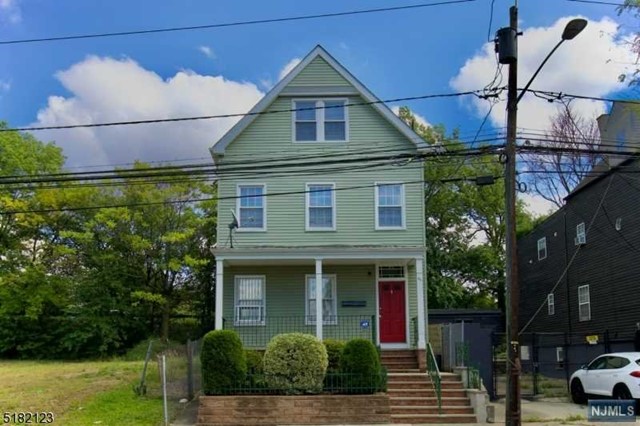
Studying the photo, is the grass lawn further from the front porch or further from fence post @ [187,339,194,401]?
the front porch

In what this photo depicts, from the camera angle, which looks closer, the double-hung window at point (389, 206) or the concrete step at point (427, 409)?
the concrete step at point (427, 409)

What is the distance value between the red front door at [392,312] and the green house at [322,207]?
32 millimetres

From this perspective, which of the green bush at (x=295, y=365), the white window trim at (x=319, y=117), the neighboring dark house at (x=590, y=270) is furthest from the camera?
the neighboring dark house at (x=590, y=270)

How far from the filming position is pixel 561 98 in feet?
43.0

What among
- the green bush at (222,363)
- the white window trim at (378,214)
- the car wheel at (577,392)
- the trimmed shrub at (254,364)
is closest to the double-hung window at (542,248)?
the car wheel at (577,392)

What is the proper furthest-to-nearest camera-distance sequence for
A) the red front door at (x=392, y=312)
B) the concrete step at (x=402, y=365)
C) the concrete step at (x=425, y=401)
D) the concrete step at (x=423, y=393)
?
1. the red front door at (x=392, y=312)
2. the concrete step at (x=402, y=365)
3. the concrete step at (x=423, y=393)
4. the concrete step at (x=425, y=401)

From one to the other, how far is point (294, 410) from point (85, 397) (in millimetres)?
5342

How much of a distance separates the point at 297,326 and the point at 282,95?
7.41 m

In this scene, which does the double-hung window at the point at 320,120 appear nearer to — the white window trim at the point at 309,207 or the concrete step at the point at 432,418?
the white window trim at the point at 309,207

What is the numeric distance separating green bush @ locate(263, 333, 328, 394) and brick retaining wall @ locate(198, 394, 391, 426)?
1.56 ft

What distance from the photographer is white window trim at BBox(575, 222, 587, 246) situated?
24.4 m

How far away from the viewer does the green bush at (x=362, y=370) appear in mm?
13883

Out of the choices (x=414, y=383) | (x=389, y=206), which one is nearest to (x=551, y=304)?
(x=389, y=206)

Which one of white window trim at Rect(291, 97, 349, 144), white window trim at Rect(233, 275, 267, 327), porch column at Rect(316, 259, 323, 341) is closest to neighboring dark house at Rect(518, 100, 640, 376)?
porch column at Rect(316, 259, 323, 341)
